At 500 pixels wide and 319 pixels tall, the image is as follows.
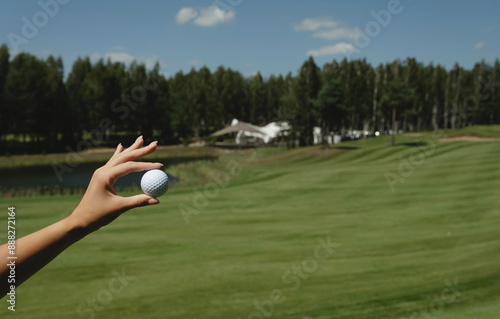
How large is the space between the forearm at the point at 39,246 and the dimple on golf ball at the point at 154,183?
2.48ft

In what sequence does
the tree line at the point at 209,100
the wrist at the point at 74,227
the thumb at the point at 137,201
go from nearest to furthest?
the wrist at the point at 74,227, the thumb at the point at 137,201, the tree line at the point at 209,100

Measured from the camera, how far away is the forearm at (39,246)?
273 cm

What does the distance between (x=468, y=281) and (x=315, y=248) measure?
549 centimetres

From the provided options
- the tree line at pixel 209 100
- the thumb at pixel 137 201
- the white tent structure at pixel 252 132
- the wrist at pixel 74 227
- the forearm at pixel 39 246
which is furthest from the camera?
the white tent structure at pixel 252 132

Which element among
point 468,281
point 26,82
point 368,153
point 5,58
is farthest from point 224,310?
point 5,58

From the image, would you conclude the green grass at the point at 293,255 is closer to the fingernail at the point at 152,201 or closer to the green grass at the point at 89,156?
the fingernail at the point at 152,201

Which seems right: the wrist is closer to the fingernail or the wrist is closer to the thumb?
the thumb

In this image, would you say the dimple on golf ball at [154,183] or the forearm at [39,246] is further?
the dimple on golf ball at [154,183]

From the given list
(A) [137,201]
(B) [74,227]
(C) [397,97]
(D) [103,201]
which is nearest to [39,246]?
(B) [74,227]

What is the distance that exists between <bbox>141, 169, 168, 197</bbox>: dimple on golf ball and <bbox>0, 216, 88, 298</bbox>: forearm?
76 centimetres

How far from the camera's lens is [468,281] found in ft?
40.2

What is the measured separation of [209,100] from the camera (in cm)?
11781

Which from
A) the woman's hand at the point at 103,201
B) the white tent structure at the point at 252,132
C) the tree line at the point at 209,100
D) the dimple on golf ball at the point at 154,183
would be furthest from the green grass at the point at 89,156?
the woman's hand at the point at 103,201

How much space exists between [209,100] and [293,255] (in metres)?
105
